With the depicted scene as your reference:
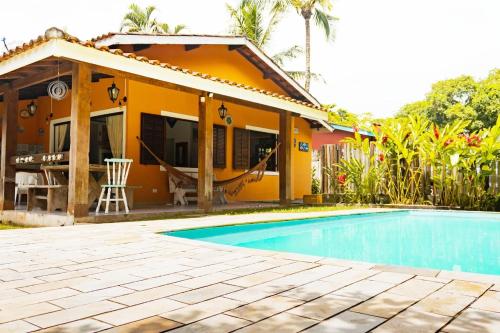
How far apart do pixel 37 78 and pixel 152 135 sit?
9.75 ft

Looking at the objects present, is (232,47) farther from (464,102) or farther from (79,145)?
(464,102)

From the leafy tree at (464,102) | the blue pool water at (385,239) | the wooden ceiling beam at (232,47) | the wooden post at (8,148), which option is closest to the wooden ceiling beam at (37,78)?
the wooden post at (8,148)

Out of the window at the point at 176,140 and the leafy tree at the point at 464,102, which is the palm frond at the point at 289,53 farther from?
the leafy tree at the point at 464,102

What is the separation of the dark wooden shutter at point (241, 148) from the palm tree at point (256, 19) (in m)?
11.4

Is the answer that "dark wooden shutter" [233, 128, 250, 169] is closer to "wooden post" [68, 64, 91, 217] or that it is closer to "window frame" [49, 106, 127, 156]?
"window frame" [49, 106, 127, 156]

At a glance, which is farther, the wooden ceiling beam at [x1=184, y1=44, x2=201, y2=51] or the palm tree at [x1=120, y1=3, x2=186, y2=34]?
the palm tree at [x1=120, y1=3, x2=186, y2=34]

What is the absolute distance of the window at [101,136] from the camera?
9344 mm

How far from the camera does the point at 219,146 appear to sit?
11.3 metres

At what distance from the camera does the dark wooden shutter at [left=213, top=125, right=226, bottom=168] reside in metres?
11.1

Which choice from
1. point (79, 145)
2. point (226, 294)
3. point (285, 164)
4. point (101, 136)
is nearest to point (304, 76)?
point (285, 164)

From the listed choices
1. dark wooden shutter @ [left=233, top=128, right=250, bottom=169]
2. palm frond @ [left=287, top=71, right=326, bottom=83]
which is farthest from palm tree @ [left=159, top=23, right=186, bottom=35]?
dark wooden shutter @ [left=233, top=128, right=250, bottom=169]

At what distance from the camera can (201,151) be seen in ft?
26.8

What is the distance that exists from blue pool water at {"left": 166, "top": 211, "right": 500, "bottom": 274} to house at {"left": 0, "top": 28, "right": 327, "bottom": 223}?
200 cm

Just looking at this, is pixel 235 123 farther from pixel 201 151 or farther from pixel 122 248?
pixel 122 248
